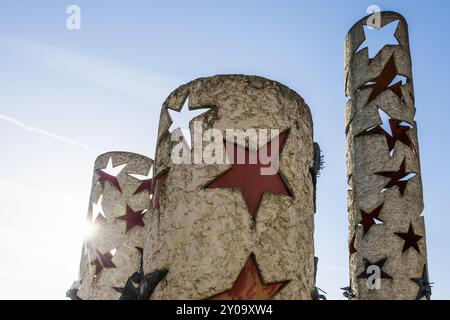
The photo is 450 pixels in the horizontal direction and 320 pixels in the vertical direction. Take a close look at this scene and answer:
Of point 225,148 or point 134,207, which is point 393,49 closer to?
point 134,207

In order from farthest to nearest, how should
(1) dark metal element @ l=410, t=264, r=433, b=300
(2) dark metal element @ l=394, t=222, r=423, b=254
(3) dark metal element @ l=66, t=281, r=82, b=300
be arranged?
1. (3) dark metal element @ l=66, t=281, r=82, b=300
2. (2) dark metal element @ l=394, t=222, r=423, b=254
3. (1) dark metal element @ l=410, t=264, r=433, b=300

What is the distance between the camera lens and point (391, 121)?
8.03 metres

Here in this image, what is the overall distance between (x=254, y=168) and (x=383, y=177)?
201 inches

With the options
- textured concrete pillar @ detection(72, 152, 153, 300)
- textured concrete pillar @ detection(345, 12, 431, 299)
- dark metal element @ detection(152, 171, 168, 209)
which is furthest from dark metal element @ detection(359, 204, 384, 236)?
dark metal element @ detection(152, 171, 168, 209)

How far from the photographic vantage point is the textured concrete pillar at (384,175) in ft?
24.0

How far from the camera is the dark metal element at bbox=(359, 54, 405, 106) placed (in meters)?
8.25

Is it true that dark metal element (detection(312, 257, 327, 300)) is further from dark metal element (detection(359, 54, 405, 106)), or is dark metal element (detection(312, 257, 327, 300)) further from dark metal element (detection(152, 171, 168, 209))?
dark metal element (detection(359, 54, 405, 106))

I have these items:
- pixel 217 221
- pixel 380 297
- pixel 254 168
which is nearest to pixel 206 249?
pixel 217 221

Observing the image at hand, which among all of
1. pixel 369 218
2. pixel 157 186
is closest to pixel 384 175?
pixel 369 218

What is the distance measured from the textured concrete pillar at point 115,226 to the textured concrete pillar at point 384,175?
3025 millimetres

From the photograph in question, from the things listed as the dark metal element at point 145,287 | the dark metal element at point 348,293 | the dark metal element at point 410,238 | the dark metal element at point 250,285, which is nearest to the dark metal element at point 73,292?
the dark metal element at point 348,293

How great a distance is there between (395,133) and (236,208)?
5579mm

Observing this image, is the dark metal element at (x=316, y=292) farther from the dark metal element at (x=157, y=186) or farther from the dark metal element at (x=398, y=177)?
the dark metal element at (x=398, y=177)

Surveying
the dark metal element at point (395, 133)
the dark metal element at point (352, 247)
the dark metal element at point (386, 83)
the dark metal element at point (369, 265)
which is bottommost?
the dark metal element at point (369, 265)
